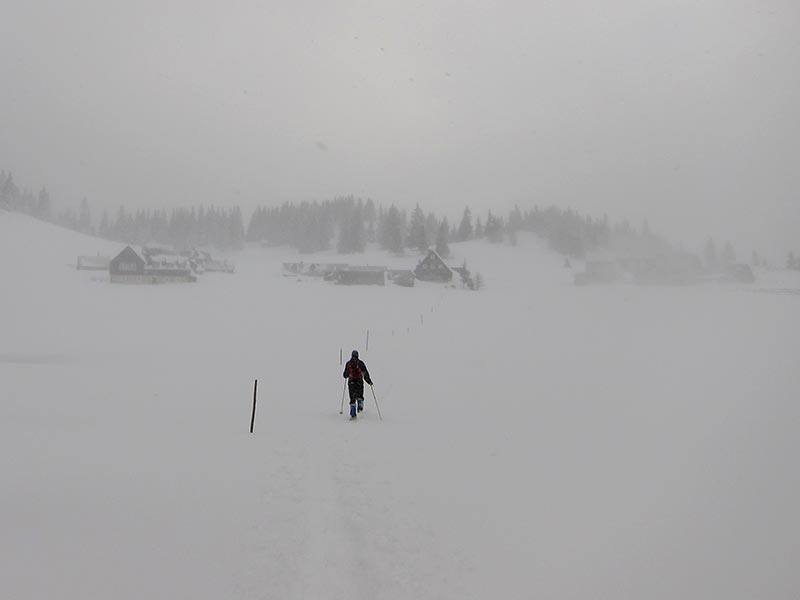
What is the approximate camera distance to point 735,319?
21.5m

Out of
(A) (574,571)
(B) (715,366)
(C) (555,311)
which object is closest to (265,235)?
(C) (555,311)

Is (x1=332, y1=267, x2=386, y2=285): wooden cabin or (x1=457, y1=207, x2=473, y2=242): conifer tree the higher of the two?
(x1=457, y1=207, x2=473, y2=242): conifer tree

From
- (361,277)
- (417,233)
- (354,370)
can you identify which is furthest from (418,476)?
(417,233)

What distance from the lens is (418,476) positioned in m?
6.52

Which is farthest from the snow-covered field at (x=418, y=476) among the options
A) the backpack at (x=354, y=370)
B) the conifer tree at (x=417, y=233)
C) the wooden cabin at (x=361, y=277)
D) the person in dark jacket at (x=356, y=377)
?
the conifer tree at (x=417, y=233)

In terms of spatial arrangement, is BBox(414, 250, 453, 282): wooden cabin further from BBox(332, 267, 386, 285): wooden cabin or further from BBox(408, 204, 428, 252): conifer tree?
BBox(408, 204, 428, 252): conifer tree

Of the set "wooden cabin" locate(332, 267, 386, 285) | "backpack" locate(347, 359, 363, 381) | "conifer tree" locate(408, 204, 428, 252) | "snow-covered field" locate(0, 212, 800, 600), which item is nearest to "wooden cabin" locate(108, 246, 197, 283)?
"wooden cabin" locate(332, 267, 386, 285)

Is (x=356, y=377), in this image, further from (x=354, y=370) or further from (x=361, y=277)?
(x=361, y=277)

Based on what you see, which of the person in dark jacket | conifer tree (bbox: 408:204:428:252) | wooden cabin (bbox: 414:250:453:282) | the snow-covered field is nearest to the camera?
the snow-covered field

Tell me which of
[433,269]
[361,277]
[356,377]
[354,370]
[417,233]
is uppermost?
[417,233]

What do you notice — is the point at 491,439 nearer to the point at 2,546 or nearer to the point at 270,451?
the point at 270,451

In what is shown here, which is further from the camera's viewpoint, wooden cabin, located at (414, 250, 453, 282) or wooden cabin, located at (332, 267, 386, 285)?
wooden cabin, located at (414, 250, 453, 282)

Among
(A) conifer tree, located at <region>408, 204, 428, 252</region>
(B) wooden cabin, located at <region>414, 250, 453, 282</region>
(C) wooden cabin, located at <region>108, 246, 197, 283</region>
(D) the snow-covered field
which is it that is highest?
(A) conifer tree, located at <region>408, 204, 428, 252</region>

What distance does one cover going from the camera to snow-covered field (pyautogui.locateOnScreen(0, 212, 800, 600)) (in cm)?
404
